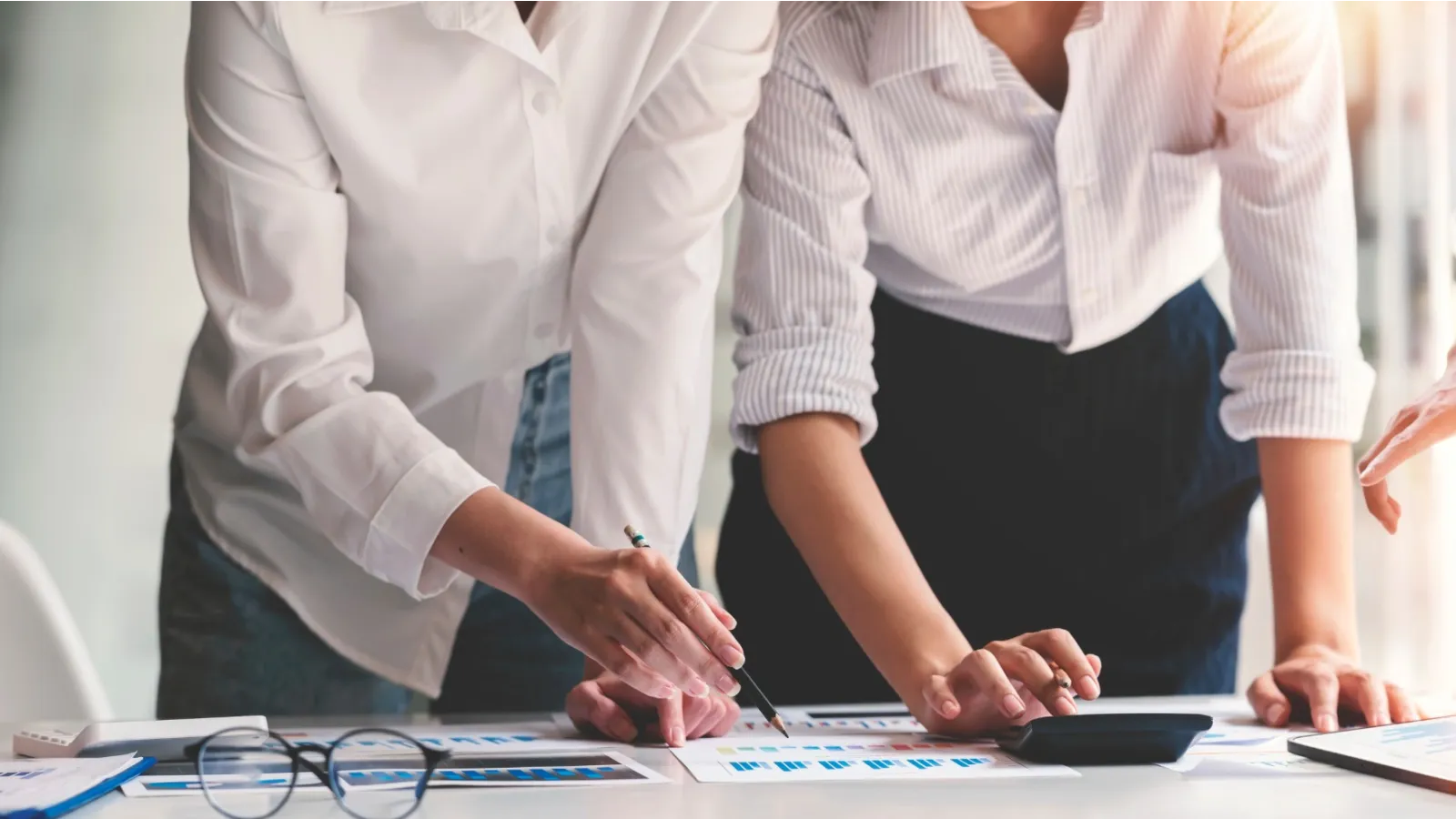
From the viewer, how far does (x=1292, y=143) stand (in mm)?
1203

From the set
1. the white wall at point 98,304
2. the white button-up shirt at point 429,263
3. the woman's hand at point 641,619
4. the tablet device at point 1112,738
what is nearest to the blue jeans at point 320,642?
the white button-up shirt at point 429,263

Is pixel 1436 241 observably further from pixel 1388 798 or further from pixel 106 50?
pixel 106 50

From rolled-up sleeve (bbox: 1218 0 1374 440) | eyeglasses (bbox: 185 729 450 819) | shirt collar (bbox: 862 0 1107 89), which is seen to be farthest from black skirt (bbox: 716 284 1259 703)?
eyeglasses (bbox: 185 729 450 819)

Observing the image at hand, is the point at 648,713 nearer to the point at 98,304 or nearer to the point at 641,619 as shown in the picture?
the point at 641,619

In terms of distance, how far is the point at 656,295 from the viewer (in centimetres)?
112

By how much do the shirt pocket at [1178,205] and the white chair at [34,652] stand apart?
108 centimetres

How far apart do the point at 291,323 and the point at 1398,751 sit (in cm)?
85

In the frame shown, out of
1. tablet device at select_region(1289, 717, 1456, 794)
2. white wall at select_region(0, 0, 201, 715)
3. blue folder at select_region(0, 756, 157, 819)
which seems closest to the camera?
blue folder at select_region(0, 756, 157, 819)

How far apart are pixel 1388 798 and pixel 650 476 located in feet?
1.97

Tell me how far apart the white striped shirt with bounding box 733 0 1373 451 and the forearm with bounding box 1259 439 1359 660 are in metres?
0.03

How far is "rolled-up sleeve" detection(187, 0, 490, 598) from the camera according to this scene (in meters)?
0.99

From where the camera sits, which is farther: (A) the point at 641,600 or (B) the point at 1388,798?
(A) the point at 641,600

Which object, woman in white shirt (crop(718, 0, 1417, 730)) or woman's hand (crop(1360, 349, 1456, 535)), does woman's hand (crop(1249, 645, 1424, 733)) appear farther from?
woman's hand (crop(1360, 349, 1456, 535))

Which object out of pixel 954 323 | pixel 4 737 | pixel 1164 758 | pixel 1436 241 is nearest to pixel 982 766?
pixel 1164 758
